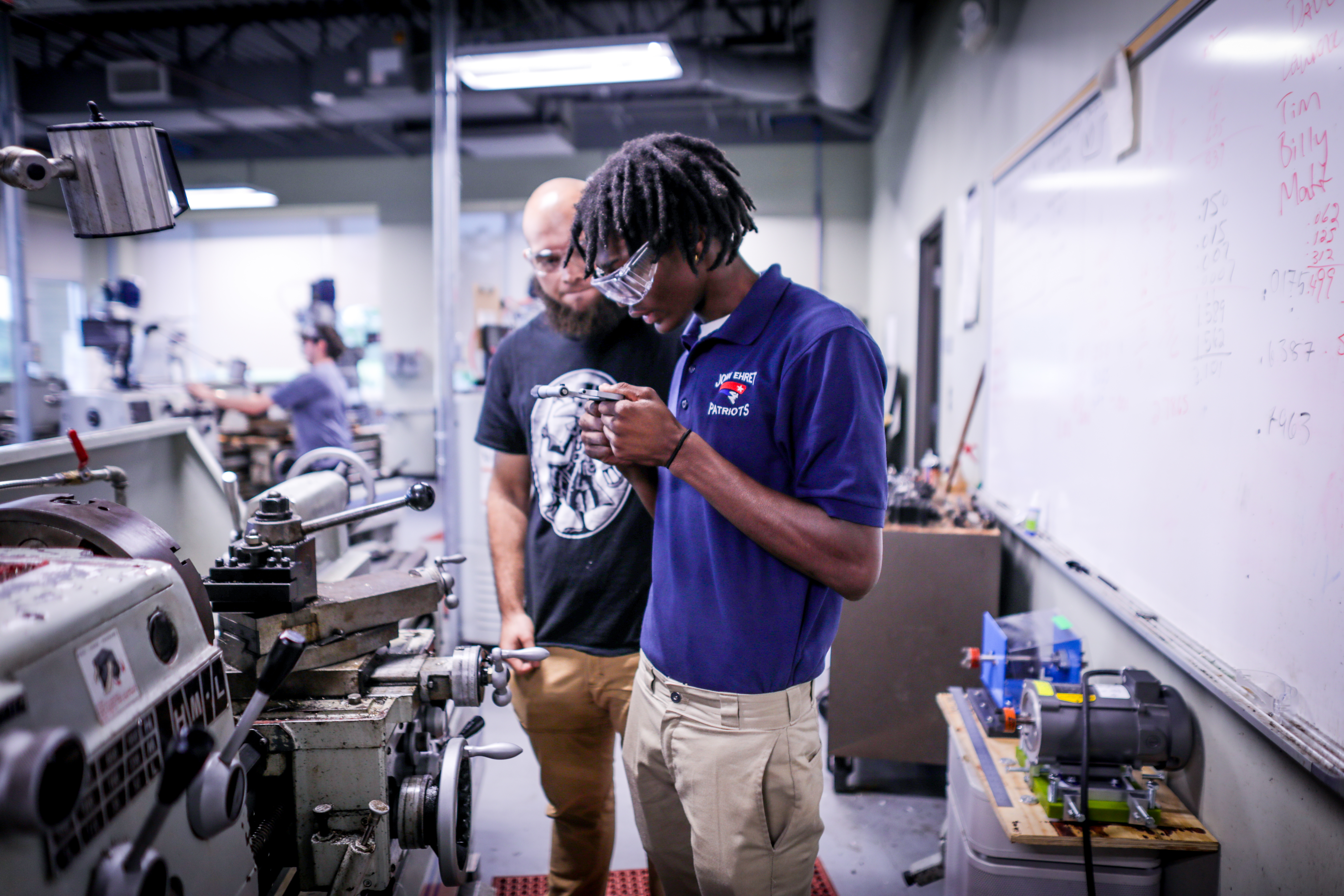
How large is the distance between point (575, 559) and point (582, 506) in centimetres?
9

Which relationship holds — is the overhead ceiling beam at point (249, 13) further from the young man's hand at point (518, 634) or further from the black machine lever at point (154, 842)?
the black machine lever at point (154, 842)

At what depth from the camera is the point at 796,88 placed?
4934 millimetres

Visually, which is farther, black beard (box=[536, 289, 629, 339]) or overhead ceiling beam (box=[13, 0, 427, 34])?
overhead ceiling beam (box=[13, 0, 427, 34])

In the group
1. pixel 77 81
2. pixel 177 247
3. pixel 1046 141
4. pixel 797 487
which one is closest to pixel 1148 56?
pixel 1046 141

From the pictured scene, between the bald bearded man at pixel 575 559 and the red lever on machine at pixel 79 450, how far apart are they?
1.94 ft

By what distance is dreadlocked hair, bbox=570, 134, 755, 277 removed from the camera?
3.14ft

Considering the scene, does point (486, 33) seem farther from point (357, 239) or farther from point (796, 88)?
point (357, 239)

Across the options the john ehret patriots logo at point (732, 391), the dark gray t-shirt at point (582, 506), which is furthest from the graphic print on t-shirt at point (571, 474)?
the john ehret patriots logo at point (732, 391)

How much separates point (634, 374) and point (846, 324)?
1.78 feet

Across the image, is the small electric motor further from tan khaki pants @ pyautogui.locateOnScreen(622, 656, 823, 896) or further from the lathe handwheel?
the lathe handwheel

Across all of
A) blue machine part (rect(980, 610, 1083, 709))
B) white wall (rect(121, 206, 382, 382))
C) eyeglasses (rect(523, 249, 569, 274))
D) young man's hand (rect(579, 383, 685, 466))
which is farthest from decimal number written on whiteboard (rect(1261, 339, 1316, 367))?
white wall (rect(121, 206, 382, 382))

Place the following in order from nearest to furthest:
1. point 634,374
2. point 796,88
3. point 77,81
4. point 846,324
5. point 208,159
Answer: point 846,324 < point 634,374 < point 796,88 < point 77,81 < point 208,159

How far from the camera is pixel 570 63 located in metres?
3.77

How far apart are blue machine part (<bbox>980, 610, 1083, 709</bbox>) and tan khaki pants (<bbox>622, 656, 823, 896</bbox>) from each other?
2.52 feet
